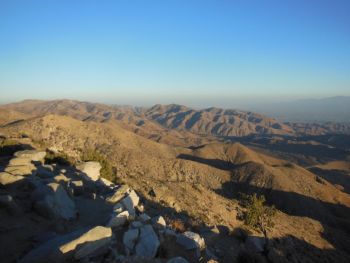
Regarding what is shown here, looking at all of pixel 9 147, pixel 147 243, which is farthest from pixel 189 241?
pixel 9 147

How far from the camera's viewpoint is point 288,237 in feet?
97.1

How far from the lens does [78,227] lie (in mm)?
11797

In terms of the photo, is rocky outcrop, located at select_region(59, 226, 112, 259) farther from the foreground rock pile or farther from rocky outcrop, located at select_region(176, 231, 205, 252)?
rocky outcrop, located at select_region(176, 231, 205, 252)

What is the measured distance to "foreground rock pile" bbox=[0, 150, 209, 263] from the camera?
884 centimetres

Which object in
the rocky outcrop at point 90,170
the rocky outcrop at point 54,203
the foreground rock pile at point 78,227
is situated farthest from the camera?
the rocky outcrop at point 90,170

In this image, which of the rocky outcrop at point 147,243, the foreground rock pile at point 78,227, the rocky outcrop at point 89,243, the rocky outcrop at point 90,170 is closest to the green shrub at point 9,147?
the rocky outcrop at point 90,170

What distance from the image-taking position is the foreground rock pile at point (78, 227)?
29.0ft

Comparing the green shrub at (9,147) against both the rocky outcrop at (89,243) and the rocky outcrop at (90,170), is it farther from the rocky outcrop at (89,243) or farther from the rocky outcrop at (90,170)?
the rocky outcrop at (89,243)

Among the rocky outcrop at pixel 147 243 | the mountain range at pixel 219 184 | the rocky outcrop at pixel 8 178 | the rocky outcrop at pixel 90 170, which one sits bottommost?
the mountain range at pixel 219 184

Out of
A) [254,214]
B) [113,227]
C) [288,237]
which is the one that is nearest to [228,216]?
[254,214]

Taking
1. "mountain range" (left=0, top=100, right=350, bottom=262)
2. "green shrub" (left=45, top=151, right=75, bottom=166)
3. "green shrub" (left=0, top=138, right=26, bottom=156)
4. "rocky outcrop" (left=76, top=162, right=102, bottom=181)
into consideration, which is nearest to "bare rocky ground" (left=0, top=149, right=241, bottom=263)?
"mountain range" (left=0, top=100, right=350, bottom=262)

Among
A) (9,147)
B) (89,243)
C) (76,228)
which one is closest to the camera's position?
(89,243)

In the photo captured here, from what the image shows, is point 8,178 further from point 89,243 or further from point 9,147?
point 9,147

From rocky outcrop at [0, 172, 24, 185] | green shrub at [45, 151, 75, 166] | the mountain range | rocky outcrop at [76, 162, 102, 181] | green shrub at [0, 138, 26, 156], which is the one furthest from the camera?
the mountain range
